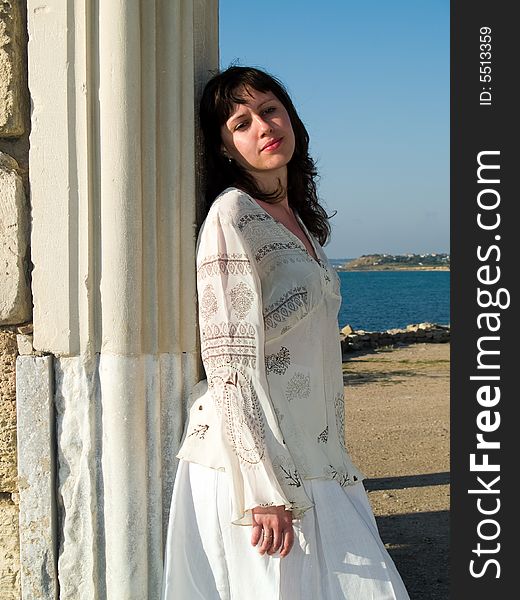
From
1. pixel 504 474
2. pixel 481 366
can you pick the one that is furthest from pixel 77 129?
pixel 504 474

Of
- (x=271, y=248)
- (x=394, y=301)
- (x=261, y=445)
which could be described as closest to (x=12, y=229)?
(x=271, y=248)

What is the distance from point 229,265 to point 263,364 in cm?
28

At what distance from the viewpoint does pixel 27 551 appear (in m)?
2.57

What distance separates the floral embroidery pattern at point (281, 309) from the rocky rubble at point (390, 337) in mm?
14544

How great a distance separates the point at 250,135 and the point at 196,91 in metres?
0.23

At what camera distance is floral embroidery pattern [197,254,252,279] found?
2.33m

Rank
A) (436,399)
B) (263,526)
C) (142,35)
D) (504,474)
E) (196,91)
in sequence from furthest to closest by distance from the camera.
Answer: (436,399)
(504,474)
(196,91)
(142,35)
(263,526)

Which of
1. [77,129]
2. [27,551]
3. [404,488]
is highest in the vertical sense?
[77,129]

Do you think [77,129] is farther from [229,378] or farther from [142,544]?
[142,544]

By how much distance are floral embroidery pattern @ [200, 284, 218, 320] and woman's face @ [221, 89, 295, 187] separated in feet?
1.57

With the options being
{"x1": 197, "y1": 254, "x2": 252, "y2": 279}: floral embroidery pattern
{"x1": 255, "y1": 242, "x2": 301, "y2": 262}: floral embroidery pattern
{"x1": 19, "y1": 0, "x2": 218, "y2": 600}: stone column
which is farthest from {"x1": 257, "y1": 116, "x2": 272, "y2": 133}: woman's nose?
{"x1": 197, "y1": 254, "x2": 252, "y2": 279}: floral embroidery pattern

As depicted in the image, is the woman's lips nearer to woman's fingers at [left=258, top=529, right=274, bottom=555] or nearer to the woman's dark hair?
the woman's dark hair

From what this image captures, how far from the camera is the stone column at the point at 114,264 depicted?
8.00 feet

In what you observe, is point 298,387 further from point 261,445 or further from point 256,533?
point 256,533
